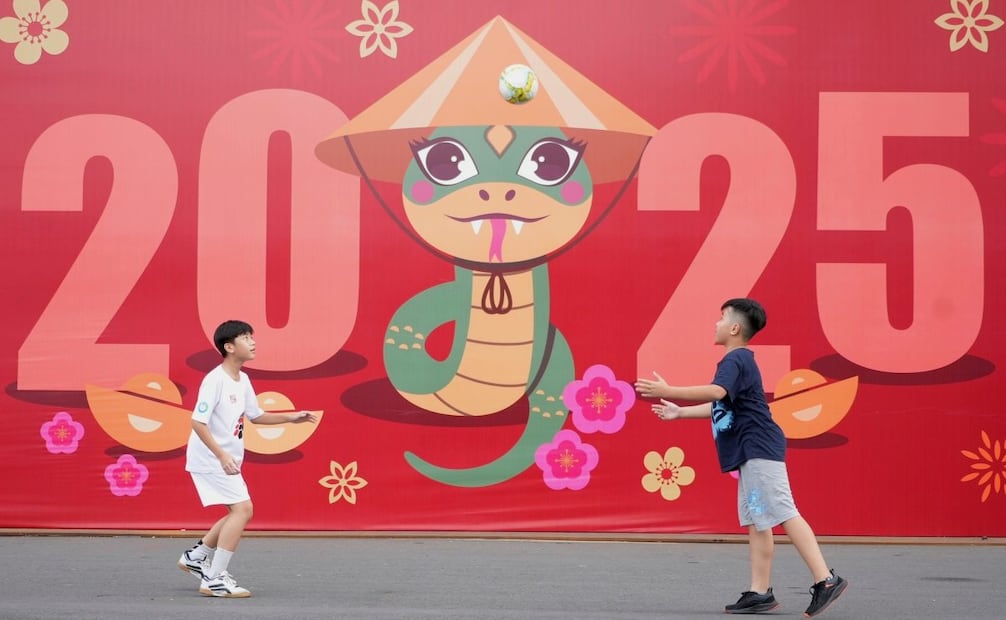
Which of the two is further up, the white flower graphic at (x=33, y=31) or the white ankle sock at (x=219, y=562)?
the white flower graphic at (x=33, y=31)

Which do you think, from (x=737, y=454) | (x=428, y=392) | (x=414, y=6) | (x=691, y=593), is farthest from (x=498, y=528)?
(x=414, y=6)

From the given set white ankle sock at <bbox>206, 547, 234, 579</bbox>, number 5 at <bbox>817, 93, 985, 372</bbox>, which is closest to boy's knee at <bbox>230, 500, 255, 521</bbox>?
white ankle sock at <bbox>206, 547, 234, 579</bbox>

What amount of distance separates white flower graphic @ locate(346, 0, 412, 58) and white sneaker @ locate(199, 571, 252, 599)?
4.63m

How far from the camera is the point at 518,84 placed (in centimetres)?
979

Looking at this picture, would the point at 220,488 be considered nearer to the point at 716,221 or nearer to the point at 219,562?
the point at 219,562

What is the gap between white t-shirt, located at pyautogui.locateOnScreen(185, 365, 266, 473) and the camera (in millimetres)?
7238

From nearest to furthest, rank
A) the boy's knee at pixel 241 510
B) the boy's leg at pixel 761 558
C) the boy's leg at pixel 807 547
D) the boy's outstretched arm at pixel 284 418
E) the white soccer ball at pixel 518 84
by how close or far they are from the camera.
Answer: the boy's leg at pixel 807 547
the boy's leg at pixel 761 558
the boy's knee at pixel 241 510
the boy's outstretched arm at pixel 284 418
the white soccer ball at pixel 518 84

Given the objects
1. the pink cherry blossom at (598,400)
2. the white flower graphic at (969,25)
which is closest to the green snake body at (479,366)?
the pink cherry blossom at (598,400)

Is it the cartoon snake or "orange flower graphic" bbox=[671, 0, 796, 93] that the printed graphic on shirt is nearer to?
the cartoon snake

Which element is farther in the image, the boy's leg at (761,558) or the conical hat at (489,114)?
the conical hat at (489,114)

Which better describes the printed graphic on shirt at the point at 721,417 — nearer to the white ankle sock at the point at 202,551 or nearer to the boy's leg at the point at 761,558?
the boy's leg at the point at 761,558

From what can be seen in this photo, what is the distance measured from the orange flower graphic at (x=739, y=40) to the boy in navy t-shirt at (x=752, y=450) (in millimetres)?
3732

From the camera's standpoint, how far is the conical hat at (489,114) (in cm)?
1007

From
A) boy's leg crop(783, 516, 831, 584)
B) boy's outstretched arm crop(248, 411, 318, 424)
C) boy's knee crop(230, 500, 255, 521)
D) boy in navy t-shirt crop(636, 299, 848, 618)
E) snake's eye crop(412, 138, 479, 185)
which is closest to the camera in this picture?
boy's leg crop(783, 516, 831, 584)
